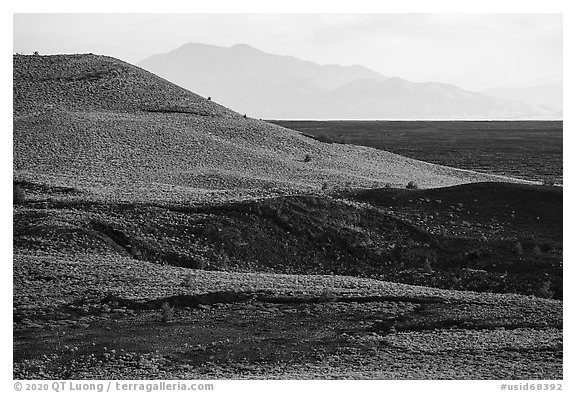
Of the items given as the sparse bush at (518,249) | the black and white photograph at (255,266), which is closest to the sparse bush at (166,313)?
the black and white photograph at (255,266)

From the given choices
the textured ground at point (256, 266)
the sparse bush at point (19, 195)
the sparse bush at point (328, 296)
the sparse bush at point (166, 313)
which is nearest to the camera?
the textured ground at point (256, 266)

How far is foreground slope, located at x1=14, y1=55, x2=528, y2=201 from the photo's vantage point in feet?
85.9

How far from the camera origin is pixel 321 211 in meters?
21.2

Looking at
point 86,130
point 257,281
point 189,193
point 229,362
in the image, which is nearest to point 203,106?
point 86,130

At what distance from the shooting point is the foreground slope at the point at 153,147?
1031 inches

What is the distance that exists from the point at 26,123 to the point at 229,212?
46.8ft

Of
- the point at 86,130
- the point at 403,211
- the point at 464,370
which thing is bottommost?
the point at 464,370

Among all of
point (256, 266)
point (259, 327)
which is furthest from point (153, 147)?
point (259, 327)

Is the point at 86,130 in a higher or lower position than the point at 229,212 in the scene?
higher

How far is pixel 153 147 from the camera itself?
99.9 ft

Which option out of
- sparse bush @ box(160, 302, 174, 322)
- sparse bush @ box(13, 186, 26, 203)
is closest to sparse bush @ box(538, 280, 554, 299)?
sparse bush @ box(160, 302, 174, 322)

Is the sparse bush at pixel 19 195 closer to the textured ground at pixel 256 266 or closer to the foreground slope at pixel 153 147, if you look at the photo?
the textured ground at pixel 256 266

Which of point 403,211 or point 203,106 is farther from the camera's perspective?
point 203,106
